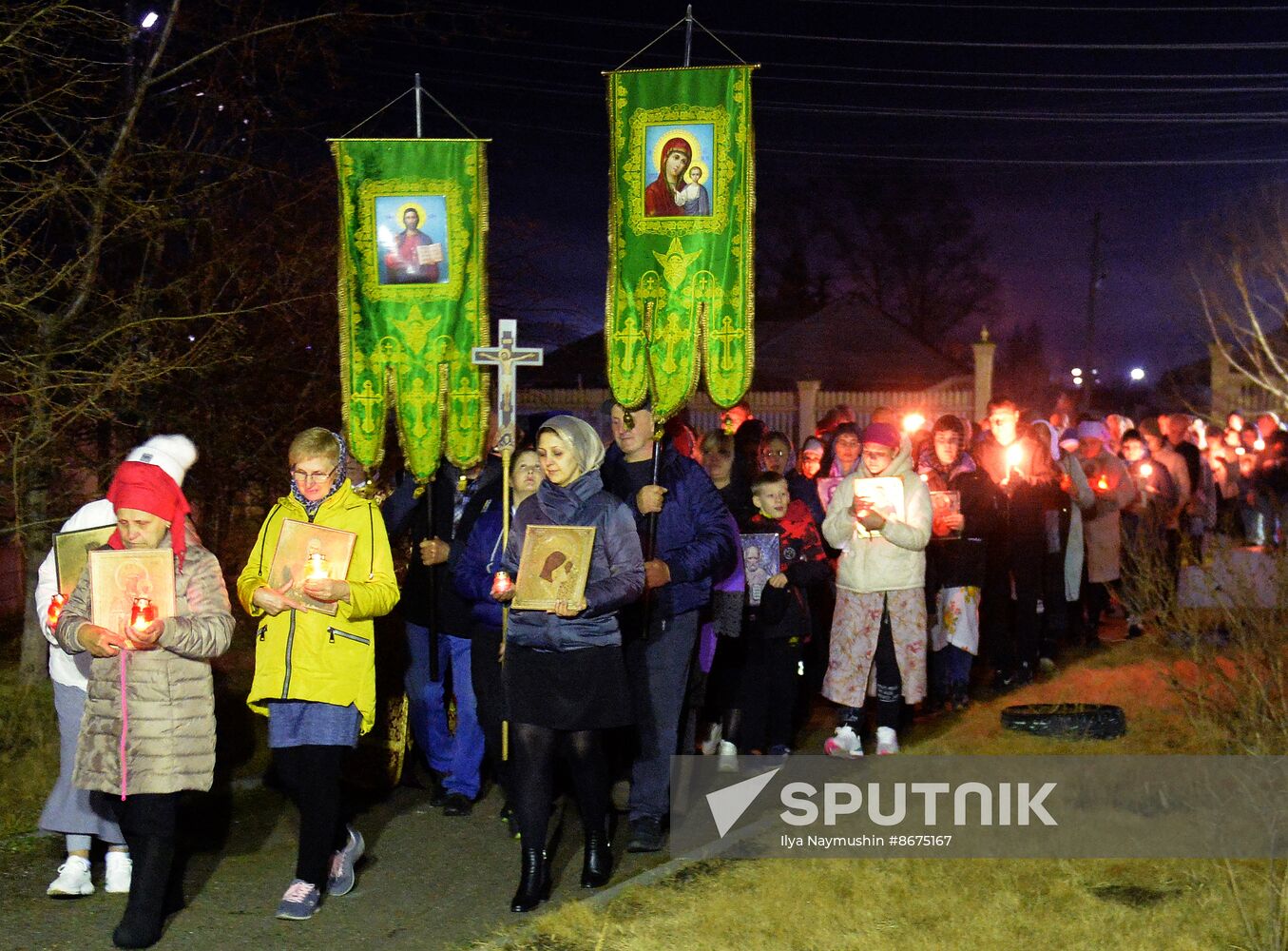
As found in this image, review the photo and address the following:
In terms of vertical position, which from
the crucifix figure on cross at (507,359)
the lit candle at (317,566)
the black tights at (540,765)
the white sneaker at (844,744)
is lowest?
the white sneaker at (844,744)

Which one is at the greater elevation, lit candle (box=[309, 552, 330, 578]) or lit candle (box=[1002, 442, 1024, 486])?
lit candle (box=[1002, 442, 1024, 486])

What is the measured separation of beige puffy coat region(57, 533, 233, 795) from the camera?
589cm

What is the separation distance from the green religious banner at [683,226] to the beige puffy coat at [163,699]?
10.2 feet

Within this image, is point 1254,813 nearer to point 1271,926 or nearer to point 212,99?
point 1271,926

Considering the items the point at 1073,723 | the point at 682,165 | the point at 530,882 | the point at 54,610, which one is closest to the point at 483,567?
the point at 530,882

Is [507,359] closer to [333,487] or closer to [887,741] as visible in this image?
[333,487]

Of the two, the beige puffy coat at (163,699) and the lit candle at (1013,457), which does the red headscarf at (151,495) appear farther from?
the lit candle at (1013,457)

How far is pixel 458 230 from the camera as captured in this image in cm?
889

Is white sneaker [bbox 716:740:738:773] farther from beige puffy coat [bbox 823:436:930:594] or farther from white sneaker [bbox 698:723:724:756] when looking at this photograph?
beige puffy coat [bbox 823:436:930:594]

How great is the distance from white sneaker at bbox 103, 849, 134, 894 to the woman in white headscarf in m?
1.76

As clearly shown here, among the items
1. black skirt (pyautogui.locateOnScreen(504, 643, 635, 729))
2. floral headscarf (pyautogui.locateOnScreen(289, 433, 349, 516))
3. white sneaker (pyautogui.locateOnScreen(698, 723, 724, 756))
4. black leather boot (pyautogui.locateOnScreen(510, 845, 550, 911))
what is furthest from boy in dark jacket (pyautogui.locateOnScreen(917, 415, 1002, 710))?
floral headscarf (pyautogui.locateOnScreen(289, 433, 349, 516))

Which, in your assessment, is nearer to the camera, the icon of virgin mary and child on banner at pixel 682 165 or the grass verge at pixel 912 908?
the grass verge at pixel 912 908

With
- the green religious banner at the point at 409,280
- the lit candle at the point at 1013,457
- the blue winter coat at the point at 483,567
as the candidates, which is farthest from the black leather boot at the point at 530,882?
the lit candle at the point at 1013,457

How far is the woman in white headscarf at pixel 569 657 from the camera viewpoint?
6.41 metres
